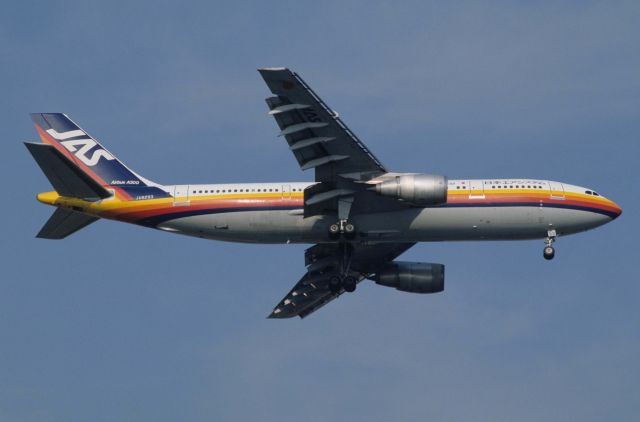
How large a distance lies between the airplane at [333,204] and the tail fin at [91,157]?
8 cm

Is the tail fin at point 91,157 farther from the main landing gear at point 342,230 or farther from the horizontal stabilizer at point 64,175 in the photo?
the main landing gear at point 342,230

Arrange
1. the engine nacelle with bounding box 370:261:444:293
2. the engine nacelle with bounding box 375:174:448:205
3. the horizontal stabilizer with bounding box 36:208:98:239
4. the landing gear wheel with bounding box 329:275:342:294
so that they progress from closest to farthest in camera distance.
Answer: the engine nacelle with bounding box 375:174:448:205
the horizontal stabilizer with bounding box 36:208:98:239
the landing gear wheel with bounding box 329:275:342:294
the engine nacelle with bounding box 370:261:444:293

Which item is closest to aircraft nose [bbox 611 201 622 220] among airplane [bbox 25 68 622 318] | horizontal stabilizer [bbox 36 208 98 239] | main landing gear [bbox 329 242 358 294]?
airplane [bbox 25 68 622 318]

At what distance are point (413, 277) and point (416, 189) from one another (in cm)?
1143

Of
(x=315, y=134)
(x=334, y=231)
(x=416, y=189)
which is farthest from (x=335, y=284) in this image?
(x=315, y=134)

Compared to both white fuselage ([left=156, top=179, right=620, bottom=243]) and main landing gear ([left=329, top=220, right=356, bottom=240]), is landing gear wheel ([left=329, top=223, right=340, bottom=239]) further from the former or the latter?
white fuselage ([left=156, top=179, right=620, bottom=243])

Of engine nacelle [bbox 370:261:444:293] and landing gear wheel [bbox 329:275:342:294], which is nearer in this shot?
landing gear wheel [bbox 329:275:342:294]

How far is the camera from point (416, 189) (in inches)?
3056

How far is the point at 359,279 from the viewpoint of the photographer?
8862cm

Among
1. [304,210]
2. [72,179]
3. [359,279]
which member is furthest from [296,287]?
[72,179]

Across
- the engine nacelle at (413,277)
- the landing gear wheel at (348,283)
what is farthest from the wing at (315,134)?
the engine nacelle at (413,277)

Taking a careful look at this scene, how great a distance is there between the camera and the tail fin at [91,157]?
80.8 m

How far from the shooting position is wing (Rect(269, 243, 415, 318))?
287ft

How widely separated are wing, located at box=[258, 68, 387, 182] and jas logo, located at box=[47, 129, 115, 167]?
1224 cm
